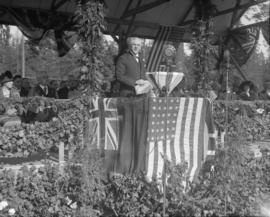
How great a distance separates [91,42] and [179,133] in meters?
2.38

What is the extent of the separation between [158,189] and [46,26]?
7535 mm

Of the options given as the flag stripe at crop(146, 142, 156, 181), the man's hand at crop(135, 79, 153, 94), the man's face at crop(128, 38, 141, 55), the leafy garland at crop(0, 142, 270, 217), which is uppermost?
the man's face at crop(128, 38, 141, 55)

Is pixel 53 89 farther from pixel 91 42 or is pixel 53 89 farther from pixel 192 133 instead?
pixel 192 133

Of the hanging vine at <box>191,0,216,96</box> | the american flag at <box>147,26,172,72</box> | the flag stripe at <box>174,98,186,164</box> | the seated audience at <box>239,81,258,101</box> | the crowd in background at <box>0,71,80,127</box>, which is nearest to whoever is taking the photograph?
the flag stripe at <box>174,98,186,164</box>

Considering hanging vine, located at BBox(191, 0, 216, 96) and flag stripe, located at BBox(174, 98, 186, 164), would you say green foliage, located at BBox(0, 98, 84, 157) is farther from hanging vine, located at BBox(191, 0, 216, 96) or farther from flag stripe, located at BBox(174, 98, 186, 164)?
hanging vine, located at BBox(191, 0, 216, 96)

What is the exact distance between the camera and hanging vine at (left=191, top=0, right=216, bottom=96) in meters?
8.40

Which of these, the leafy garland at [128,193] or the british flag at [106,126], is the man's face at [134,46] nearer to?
the british flag at [106,126]

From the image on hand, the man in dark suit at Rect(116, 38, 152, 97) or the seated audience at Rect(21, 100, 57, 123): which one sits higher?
the man in dark suit at Rect(116, 38, 152, 97)

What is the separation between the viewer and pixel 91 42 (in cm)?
643

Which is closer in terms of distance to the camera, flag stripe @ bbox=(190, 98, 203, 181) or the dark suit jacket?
flag stripe @ bbox=(190, 98, 203, 181)

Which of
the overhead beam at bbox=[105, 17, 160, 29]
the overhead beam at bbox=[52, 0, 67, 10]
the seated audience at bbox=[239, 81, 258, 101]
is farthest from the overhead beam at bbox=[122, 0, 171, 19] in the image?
the seated audience at bbox=[239, 81, 258, 101]

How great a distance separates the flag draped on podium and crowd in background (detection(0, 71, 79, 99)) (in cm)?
211

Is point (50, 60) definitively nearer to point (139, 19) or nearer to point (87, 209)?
point (139, 19)

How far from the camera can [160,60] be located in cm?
1136
